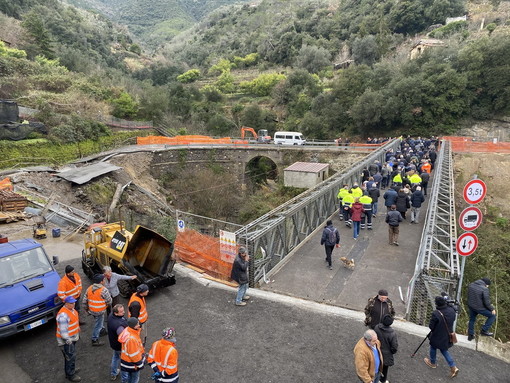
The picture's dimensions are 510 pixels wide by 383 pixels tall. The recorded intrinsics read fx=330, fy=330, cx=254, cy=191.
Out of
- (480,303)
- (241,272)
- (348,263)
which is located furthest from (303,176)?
(480,303)

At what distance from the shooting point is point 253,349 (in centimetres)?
596

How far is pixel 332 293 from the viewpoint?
7.60 meters

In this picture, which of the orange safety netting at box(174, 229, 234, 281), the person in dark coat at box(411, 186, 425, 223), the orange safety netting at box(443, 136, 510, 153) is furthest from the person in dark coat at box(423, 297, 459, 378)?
the orange safety netting at box(443, 136, 510, 153)

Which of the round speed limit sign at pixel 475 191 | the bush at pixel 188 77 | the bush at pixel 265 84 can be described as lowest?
the round speed limit sign at pixel 475 191

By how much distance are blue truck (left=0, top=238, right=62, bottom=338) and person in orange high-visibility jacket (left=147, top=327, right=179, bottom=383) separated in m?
3.84

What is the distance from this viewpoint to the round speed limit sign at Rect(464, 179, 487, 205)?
652 cm

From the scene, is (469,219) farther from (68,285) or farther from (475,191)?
(68,285)

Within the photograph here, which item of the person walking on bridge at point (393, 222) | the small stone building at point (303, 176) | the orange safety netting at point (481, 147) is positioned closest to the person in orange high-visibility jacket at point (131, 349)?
the person walking on bridge at point (393, 222)

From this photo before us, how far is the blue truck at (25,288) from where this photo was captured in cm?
633

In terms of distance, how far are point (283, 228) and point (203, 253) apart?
2.45m

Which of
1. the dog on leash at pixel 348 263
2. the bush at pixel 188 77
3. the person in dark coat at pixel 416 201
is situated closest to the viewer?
the dog on leash at pixel 348 263

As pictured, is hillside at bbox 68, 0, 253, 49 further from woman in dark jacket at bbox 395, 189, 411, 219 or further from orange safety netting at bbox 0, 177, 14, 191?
woman in dark jacket at bbox 395, 189, 411, 219

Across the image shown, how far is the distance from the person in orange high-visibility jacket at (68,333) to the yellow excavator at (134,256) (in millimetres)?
2496

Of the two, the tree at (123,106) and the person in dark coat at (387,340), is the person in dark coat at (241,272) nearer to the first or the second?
the person in dark coat at (387,340)
